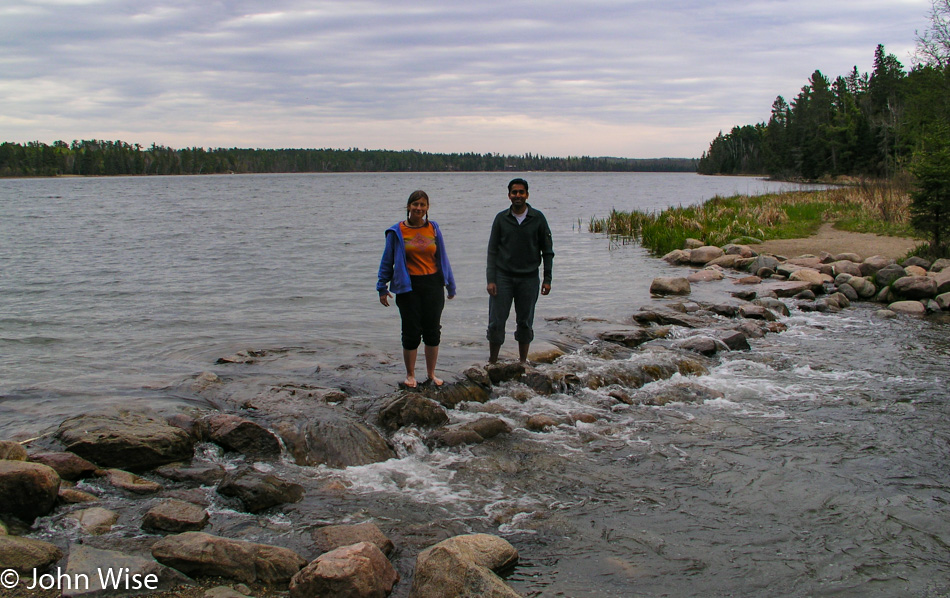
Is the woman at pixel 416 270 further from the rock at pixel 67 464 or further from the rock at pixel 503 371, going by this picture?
the rock at pixel 67 464

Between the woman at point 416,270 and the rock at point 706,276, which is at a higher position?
the woman at point 416,270

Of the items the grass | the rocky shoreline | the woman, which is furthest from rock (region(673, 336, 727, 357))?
the grass

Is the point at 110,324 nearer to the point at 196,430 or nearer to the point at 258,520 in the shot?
the point at 196,430

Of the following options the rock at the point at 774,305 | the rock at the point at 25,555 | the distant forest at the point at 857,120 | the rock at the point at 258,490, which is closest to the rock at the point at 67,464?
the rock at the point at 258,490

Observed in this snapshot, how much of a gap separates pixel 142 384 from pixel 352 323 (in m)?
4.65

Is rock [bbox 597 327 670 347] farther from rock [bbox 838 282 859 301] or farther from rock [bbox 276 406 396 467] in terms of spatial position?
rock [bbox 838 282 859 301]

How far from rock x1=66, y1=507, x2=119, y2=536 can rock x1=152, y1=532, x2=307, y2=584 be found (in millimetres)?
764

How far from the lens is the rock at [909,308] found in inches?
504

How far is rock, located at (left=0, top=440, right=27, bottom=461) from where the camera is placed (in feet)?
17.8

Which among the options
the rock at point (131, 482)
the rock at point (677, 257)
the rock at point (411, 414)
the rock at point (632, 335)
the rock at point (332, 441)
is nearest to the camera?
the rock at point (131, 482)

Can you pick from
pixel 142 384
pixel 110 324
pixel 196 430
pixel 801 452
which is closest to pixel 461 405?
pixel 196 430

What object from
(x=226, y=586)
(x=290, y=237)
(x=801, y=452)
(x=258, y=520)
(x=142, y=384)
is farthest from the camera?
(x=290, y=237)

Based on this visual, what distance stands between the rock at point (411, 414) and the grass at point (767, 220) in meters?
18.2

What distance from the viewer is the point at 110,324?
12.5m
